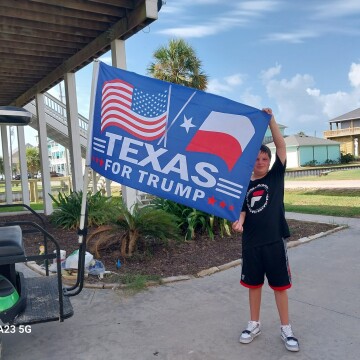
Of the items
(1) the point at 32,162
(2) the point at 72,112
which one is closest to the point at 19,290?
(2) the point at 72,112

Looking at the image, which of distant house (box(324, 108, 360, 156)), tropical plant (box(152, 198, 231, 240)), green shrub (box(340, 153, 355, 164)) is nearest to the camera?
tropical plant (box(152, 198, 231, 240))

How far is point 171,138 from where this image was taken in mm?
3545

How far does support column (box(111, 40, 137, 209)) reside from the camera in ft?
25.2

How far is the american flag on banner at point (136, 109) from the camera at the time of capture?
3498 mm

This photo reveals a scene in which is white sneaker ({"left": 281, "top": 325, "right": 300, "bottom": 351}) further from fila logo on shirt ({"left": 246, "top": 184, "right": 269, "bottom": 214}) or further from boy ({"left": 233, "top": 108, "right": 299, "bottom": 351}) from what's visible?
fila logo on shirt ({"left": 246, "top": 184, "right": 269, "bottom": 214})

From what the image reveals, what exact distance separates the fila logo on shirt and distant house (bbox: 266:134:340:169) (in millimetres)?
45613

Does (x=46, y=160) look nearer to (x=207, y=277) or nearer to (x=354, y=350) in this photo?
(x=207, y=277)

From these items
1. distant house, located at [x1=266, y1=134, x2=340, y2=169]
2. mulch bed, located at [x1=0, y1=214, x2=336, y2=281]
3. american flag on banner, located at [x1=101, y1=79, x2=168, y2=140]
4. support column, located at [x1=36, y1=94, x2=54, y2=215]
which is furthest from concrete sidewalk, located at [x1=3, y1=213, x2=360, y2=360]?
distant house, located at [x1=266, y1=134, x2=340, y2=169]

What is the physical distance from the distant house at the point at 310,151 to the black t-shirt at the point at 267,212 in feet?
150

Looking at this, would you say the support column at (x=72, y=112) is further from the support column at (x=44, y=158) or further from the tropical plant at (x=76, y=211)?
the support column at (x=44, y=158)

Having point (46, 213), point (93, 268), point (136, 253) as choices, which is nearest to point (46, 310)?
point (93, 268)

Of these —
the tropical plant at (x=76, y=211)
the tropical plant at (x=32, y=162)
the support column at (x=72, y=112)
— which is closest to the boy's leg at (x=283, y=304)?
the tropical plant at (x=76, y=211)

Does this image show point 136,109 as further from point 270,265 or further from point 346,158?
point 346,158

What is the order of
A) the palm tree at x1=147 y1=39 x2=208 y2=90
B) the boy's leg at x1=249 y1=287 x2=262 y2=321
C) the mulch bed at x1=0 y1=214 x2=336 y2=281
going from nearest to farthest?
the boy's leg at x1=249 y1=287 x2=262 y2=321, the mulch bed at x1=0 y1=214 x2=336 y2=281, the palm tree at x1=147 y1=39 x2=208 y2=90
